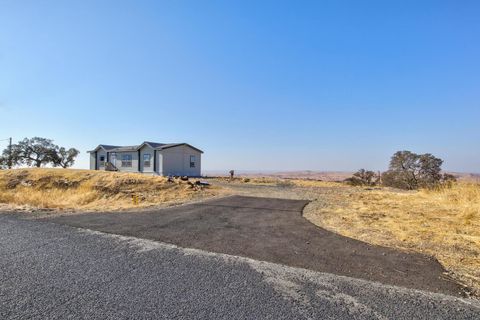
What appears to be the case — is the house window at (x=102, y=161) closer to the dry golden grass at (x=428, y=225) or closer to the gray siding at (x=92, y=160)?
the gray siding at (x=92, y=160)

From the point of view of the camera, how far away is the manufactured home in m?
30.4

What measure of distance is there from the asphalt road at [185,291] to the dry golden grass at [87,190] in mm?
6877

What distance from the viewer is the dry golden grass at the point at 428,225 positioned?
4.73m

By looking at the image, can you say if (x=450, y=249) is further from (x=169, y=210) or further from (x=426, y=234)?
(x=169, y=210)

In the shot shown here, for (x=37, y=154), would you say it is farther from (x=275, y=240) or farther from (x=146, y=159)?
(x=275, y=240)

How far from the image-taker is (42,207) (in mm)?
9820

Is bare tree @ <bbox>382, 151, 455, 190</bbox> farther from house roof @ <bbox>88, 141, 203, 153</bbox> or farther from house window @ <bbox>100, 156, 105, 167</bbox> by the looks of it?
house window @ <bbox>100, 156, 105, 167</bbox>

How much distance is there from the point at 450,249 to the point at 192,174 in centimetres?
2957

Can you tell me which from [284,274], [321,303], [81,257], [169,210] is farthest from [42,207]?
[321,303]

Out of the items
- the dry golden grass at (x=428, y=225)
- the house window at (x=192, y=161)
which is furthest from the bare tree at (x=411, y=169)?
the house window at (x=192, y=161)

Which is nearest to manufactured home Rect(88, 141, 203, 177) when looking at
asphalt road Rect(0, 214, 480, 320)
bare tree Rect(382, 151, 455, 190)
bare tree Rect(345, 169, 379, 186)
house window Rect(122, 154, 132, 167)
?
house window Rect(122, 154, 132, 167)

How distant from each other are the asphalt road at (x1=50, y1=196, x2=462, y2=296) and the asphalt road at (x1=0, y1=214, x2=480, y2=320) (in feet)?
1.31

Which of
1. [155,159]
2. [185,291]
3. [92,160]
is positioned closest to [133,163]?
[155,159]

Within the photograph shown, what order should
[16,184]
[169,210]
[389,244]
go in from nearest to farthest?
[389,244]
[169,210]
[16,184]
